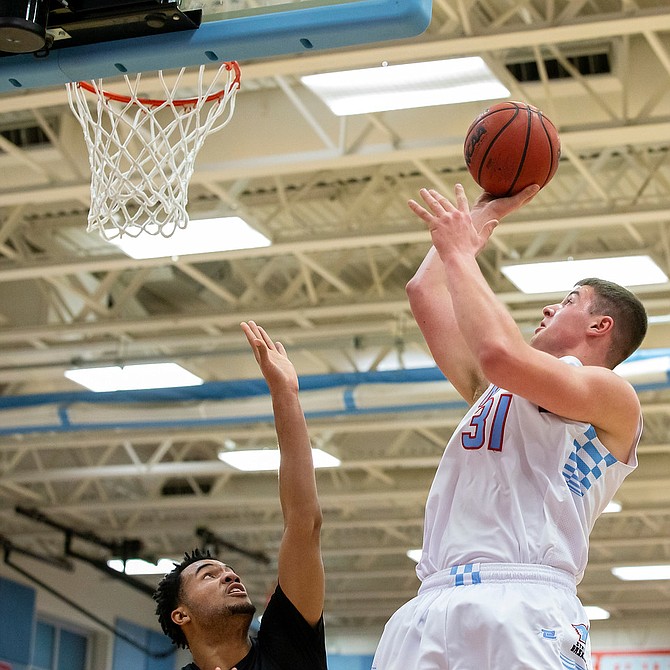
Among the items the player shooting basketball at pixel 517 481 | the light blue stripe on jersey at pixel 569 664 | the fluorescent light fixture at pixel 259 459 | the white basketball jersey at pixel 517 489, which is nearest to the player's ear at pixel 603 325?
the player shooting basketball at pixel 517 481

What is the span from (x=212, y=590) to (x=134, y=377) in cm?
852

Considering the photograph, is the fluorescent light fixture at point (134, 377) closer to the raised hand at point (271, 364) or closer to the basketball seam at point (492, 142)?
the raised hand at point (271, 364)

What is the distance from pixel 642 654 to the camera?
21812 millimetres

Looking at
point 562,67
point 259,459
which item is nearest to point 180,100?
point 562,67

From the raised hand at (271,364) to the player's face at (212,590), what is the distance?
69cm

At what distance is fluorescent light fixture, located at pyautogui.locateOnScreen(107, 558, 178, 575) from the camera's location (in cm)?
1977

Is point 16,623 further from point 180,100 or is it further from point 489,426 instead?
point 489,426

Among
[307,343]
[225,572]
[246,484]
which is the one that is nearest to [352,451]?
[246,484]

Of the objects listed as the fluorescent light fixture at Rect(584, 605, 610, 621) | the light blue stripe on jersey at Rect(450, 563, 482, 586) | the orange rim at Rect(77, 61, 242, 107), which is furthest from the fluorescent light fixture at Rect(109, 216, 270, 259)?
the fluorescent light fixture at Rect(584, 605, 610, 621)

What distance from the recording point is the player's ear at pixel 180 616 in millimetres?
3805

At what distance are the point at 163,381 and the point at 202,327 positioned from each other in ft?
3.58

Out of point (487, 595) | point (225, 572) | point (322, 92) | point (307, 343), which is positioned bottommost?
point (487, 595)

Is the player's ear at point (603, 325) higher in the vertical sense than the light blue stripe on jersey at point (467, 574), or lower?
higher

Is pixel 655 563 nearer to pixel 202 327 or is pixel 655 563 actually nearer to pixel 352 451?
pixel 352 451
